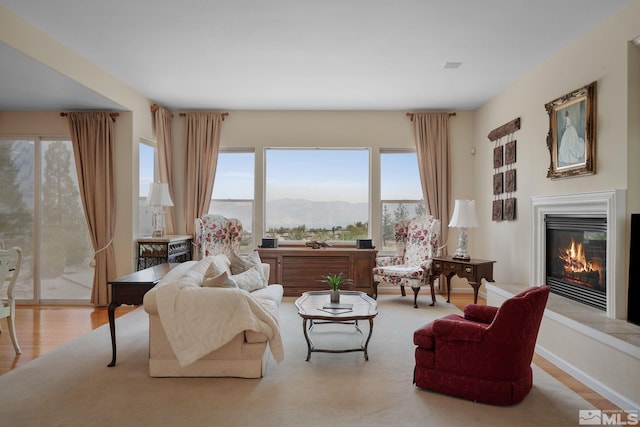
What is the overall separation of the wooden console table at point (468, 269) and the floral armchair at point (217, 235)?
2.81 metres

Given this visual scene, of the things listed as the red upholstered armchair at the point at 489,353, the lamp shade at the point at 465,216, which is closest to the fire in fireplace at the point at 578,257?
the lamp shade at the point at 465,216

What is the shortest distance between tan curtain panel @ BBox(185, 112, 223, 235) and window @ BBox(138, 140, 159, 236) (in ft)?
1.63

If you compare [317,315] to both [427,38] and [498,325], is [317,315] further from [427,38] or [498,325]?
[427,38]

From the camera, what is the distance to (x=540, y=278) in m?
4.46

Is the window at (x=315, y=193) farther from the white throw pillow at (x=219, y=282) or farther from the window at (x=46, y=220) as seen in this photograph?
the white throw pillow at (x=219, y=282)

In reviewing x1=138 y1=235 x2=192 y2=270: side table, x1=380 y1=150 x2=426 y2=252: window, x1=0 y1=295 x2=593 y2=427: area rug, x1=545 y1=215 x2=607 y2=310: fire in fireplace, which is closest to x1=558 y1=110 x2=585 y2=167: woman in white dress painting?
x1=545 y1=215 x2=607 y2=310: fire in fireplace

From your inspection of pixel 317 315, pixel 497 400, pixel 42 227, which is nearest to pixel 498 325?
pixel 497 400

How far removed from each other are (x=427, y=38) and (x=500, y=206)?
8.76ft

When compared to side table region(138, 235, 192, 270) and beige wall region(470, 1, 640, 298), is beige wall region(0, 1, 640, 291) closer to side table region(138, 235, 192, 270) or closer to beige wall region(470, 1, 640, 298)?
beige wall region(470, 1, 640, 298)

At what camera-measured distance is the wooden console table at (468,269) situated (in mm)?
5200

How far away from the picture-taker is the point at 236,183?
678cm

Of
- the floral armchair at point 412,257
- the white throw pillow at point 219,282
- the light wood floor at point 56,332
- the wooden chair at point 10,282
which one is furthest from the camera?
the floral armchair at point 412,257

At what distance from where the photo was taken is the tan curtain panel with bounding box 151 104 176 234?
6.22 metres

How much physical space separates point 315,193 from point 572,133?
3.79m
